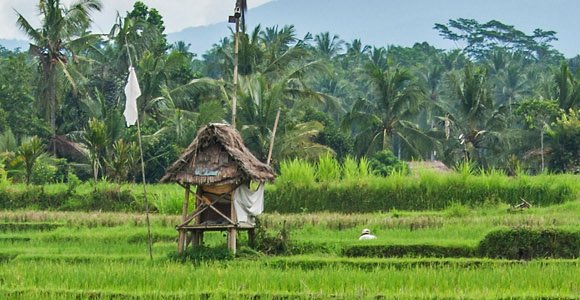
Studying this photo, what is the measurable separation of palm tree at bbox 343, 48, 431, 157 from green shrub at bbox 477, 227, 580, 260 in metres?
17.7

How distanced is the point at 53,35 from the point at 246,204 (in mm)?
17265

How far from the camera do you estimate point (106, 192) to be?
23.0 meters

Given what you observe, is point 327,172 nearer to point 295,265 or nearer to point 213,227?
point 213,227

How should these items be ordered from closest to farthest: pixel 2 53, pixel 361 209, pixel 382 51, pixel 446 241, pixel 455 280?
1. pixel 455 280
2. pixel 446 241
3. pixel 361 209
4. pixel 382 51
5. pixel 2 53

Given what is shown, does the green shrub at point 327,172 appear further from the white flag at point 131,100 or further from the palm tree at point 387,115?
the palm tree at point 387,115

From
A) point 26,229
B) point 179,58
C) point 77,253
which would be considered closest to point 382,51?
point 179,58

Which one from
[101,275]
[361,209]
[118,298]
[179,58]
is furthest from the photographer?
[179,58]

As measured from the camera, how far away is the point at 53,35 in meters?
31.1

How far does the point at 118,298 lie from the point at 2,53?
195 ft

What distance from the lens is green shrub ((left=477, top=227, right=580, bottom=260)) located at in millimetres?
14117

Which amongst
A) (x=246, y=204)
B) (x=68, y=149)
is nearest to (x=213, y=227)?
(x=246, y=204)

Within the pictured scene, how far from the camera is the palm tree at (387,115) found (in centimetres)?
3191

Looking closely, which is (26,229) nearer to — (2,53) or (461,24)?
(2,53)

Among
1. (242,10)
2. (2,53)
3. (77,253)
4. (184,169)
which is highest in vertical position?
(2,53)
